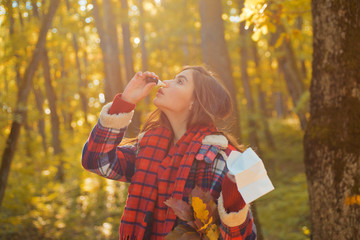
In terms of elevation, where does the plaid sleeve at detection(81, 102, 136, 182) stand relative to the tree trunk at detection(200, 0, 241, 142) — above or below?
below

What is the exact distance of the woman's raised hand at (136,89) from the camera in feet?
8.06

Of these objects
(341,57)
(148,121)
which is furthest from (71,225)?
(341,57)

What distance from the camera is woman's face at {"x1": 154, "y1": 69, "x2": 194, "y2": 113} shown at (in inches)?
98.4

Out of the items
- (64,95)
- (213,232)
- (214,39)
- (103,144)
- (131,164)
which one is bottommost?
(213,232)

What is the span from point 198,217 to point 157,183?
549 millimetres

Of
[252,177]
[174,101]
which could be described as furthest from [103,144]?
[252,177]

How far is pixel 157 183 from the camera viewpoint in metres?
2.41

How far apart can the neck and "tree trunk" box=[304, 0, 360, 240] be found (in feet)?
4.05

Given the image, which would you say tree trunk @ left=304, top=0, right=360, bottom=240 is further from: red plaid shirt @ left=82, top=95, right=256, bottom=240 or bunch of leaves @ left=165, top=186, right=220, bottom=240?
bunch of leaves @ left=165, top=186, right=220, bottom=240

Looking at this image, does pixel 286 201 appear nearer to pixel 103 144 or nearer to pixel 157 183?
pixel 157 183

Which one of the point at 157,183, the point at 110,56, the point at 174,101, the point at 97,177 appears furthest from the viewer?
the point at 97,177

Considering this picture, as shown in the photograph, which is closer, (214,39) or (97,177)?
(214,39)

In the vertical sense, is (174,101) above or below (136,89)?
below

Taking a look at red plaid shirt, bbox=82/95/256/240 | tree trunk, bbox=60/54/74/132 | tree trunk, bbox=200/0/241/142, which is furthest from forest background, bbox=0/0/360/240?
tree trunk, bbox=60/54/74/132
